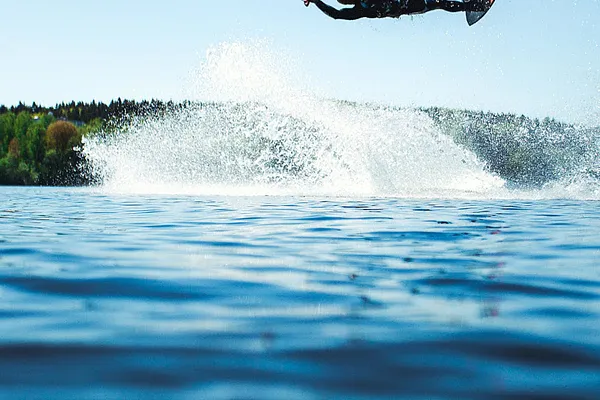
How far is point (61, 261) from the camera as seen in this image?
6.12 meters

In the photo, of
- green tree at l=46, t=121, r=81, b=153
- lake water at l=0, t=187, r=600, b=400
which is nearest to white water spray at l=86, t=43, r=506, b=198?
lake water at l=0, t=187, r=600, b=400

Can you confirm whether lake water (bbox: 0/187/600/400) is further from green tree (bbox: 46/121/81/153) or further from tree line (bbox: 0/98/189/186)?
green tree (bbox: 46/121/81/153)

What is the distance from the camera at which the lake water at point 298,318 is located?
261 cm

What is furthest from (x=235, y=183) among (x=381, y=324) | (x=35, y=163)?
(x=35, y=163)

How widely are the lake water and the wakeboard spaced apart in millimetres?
6260

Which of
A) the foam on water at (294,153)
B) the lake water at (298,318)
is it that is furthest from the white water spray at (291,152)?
the lake water at (298,318)

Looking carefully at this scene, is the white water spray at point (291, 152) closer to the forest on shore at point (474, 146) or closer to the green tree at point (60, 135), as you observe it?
the forest on shore at point (474, 146)

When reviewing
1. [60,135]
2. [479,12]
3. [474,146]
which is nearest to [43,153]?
[60,135]

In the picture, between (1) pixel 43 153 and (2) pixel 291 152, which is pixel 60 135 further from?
(2) pixel 291 152

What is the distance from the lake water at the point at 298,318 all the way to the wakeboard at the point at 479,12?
6260 millimetres

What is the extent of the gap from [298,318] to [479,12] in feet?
35.6

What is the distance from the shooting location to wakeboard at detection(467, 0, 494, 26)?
42.1 feet

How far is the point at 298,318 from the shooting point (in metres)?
3.79

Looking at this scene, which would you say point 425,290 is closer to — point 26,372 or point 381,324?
point 381,324
